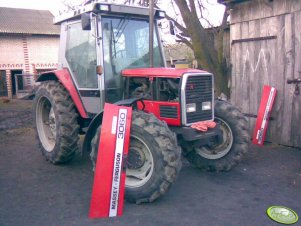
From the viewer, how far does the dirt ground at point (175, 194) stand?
3.91m

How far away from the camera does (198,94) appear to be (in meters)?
4.81

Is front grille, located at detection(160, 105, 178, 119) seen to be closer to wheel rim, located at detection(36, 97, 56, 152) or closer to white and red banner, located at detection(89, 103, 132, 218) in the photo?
white and red banner, located at detection(89, 103, 132, 218)

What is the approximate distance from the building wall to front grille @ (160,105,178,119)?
19796mm

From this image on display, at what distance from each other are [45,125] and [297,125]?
15.8 feet

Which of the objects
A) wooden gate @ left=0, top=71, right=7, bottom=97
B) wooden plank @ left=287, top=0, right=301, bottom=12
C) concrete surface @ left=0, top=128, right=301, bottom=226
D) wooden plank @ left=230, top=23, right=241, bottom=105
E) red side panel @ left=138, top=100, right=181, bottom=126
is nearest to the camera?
concrete surface @ left=0, top=128, right=301, bottom=226

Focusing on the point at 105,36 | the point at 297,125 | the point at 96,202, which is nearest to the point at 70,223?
the point at 96,202

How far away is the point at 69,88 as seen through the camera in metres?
5.59

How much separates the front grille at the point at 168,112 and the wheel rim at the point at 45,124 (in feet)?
7.65

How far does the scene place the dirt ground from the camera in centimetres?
391

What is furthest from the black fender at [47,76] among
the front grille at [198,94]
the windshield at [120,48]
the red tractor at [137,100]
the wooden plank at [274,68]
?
the wooden plank at [274,68]

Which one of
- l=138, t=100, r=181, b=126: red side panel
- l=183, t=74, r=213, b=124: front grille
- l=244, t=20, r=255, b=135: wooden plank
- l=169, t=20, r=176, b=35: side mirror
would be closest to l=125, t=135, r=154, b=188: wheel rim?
l=138, t=100, r=181, b=126: red side panel

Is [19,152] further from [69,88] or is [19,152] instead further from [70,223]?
[70,223]

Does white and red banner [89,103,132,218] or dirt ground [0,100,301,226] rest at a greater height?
white and red banner [89,103,132,218]

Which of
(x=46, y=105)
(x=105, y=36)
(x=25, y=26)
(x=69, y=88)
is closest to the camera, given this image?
(x=105, y=36)
